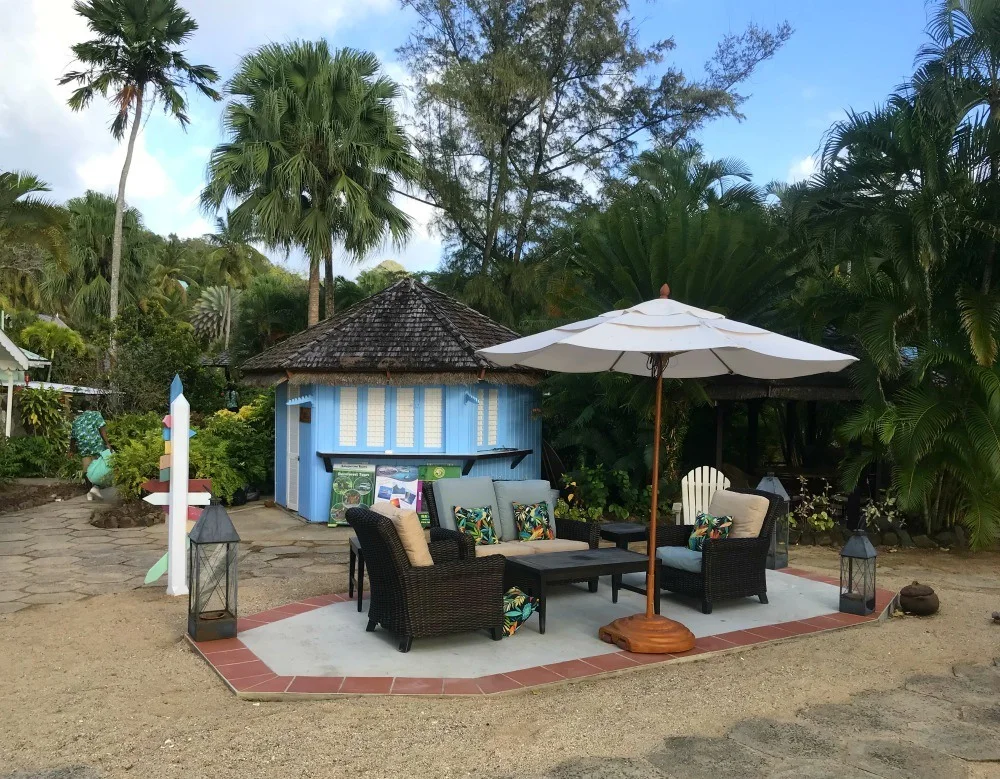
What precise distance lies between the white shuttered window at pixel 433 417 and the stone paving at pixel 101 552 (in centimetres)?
171

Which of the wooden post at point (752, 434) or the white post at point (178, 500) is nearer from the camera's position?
the white post at point (178, 500)

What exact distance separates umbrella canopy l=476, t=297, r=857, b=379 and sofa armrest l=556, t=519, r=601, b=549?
1685 millimetres

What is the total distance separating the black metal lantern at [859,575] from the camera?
21.9 feet

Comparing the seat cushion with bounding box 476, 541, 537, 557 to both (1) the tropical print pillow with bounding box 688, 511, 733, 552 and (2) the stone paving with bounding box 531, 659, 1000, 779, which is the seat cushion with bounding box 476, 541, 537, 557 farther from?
(2) the stone paving with bounding box 531, 659, 1000, 779

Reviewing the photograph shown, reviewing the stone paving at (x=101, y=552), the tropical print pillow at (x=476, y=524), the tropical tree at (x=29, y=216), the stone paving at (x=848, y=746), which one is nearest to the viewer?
the stone paving at (x=848, y=746)

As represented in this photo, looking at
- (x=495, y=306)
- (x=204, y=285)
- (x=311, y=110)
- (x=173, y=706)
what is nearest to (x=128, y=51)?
(x=311, y=110)

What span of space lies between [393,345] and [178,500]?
4.93 metres

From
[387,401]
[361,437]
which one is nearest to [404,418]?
[387,401]

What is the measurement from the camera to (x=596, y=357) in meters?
6.64

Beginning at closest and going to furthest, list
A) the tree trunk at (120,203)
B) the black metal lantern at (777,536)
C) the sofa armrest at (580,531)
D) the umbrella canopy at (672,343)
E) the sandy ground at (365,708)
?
the sandy ground at (365,708) → the umbrella canopy at (672,343) → the sofa armrest at (580,531) → the black metal lantern at (777,536) → the tree trunk at (120,203)

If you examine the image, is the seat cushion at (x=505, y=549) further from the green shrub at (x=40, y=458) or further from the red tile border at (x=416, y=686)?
the green shrub at (x=40, y=458)

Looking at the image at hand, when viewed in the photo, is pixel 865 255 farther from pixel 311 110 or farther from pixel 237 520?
pixel 311 110

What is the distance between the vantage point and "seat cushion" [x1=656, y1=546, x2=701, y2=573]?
688 centimetres

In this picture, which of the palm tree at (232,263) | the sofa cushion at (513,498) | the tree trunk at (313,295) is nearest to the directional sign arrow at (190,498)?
the sofa cushion at (513,498)
